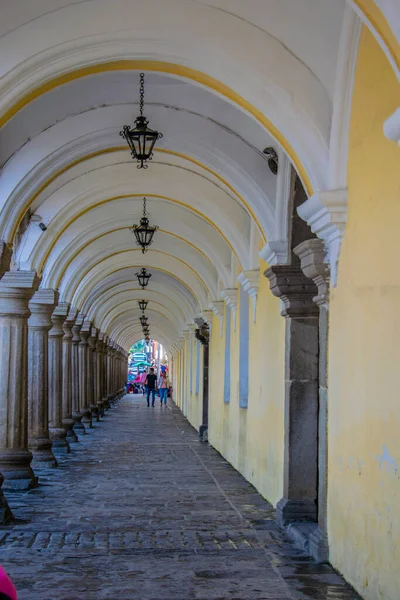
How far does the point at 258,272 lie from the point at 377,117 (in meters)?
5.96

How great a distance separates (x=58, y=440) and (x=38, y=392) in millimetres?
2587

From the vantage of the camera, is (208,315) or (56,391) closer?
(56,391)

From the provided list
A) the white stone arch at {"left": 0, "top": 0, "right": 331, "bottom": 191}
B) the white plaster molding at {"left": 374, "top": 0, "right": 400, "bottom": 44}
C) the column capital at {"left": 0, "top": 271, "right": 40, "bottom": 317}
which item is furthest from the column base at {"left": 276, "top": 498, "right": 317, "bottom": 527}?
the white plaster molding at {"left": 374, "top": 0, "right": 400, "bottom": 44}

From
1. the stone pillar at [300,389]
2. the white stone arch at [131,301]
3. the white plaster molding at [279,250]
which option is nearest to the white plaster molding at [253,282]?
the white plaster molding at [279,250]

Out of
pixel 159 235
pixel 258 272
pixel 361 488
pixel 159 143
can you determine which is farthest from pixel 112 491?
pixel 159 235

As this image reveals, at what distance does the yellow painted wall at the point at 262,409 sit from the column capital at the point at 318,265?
6.94 ft

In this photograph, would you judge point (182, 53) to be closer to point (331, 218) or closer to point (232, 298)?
point (331, 218)

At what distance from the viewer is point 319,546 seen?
6711mm

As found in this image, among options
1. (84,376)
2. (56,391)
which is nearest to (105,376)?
(84,376)

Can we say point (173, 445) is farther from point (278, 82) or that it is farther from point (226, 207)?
point (278, 82)

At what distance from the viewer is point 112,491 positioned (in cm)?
1051

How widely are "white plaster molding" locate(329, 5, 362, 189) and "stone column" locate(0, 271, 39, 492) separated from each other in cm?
540

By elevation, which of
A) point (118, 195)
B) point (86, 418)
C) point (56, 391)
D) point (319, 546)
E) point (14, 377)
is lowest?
point (86, 418)

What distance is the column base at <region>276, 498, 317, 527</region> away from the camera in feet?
26.7
